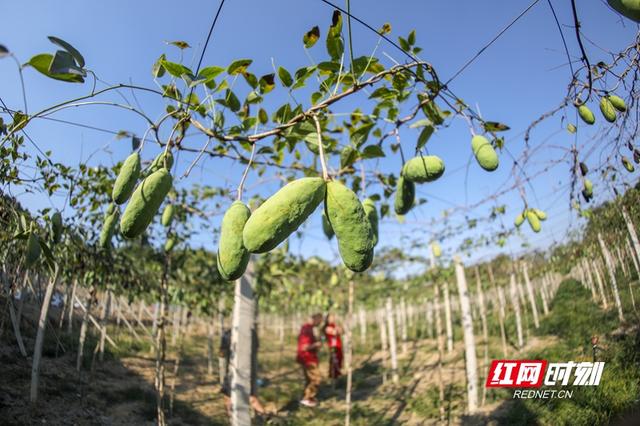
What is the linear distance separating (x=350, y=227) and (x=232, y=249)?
15.9 inches

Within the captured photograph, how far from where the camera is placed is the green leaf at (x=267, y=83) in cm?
161

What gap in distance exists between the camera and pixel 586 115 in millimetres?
1757

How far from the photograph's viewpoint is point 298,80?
1571mm

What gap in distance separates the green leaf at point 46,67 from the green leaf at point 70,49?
0.04 meters

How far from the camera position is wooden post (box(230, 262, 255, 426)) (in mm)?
3086

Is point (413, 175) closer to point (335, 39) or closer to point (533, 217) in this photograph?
point (335, 39)

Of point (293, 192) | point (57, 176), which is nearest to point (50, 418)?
point (57, 176)

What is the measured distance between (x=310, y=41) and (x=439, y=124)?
2.53 feet

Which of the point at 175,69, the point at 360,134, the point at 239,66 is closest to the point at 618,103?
the point at 360,134

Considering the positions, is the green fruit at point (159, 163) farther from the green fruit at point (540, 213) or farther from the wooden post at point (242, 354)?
the green fruit at point (540, 213)

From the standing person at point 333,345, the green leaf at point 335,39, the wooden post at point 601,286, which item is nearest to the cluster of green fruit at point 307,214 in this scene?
the green leaf at point 335,39

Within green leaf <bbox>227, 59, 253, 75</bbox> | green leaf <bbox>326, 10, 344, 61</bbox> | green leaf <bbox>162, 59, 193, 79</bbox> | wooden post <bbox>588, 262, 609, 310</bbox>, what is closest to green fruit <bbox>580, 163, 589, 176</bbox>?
wooden post <bbox>588, 262, 609, 310</bbox>

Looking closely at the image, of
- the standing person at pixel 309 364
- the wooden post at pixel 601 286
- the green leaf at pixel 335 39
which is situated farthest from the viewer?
the standing person at pixel 309 364

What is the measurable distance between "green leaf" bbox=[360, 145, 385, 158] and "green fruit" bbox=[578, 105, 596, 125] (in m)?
0.93
